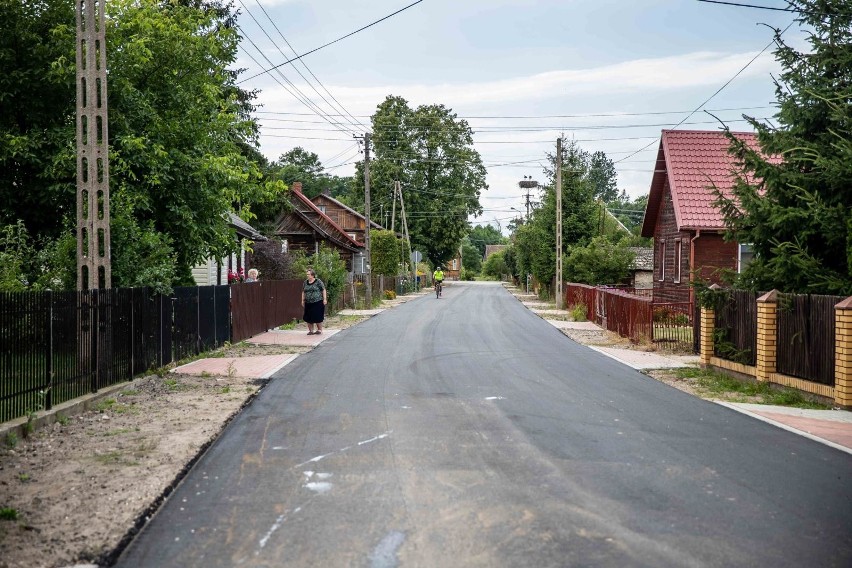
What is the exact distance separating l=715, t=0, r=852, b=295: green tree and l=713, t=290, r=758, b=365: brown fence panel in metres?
0.38

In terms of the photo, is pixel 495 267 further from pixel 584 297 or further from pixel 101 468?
pixel 101 468

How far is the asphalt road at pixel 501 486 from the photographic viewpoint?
16.9 feet

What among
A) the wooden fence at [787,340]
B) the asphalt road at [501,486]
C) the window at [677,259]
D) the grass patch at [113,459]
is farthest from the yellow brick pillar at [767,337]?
the window at [677,259]

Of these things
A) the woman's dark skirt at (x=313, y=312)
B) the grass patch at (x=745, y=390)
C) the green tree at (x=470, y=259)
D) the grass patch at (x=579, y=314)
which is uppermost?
the green tree at (x=470, y=259)

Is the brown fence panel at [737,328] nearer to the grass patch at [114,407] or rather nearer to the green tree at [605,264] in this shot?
the grass patch at [114,407]

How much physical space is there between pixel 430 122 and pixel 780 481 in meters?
71.2

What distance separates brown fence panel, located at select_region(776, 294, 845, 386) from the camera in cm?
1142

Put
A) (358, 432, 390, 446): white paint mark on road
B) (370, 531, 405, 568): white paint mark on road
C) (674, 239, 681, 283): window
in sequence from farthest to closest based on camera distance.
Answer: (674, 239, 681, 283): window → (358, 432, 390, 446): white paint mark on road → (370, 531, 405, 568): white paint mark on road

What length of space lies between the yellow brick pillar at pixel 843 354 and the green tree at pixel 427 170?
65.0 m

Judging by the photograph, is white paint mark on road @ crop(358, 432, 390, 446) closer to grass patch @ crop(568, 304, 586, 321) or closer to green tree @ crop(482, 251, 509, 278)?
grass patch @ crop(568, 304, 586, 321)

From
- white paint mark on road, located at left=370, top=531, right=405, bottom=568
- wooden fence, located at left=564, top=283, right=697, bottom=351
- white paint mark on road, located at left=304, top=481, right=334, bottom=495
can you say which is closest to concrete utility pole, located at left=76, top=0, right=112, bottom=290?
white paint mark on road, located at left=304, top=481, right=334, bottom=495

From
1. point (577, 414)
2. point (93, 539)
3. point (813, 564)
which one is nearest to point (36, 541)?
point (93, 539)

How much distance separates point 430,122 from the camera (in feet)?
250

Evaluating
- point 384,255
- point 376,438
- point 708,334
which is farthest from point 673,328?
point 384,255
